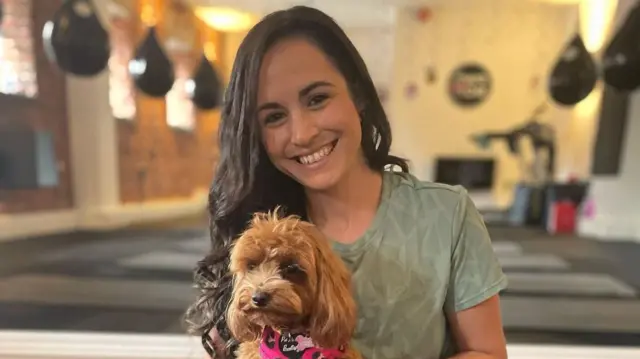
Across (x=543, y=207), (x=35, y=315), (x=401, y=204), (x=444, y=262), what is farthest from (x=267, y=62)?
(x=543, y=207)

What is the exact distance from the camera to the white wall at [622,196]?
4758mm

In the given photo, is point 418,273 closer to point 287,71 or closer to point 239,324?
point 239,324

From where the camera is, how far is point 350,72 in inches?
41.5

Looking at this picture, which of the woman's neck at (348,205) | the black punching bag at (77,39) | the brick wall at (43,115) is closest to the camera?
the woman's neck at (348,205)

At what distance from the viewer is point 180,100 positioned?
7.69 m

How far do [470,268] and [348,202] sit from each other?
0.92ft

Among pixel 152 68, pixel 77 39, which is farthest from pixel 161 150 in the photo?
pixel 77 39

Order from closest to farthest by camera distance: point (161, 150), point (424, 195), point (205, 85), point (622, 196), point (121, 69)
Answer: point (424, 195), point (205, 85), point (622, 196), point (121, 69), point (161, 150)

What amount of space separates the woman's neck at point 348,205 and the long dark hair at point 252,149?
44mm

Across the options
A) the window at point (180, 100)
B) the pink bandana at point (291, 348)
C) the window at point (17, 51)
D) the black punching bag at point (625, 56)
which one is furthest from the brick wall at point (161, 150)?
the pink bandana at point (291, 348)

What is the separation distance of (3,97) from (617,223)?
5.69 m

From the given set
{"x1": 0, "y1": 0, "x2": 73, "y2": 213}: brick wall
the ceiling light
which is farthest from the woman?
the ceiling light

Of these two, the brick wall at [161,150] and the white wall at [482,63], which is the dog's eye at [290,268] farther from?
the white wall at [482,63]

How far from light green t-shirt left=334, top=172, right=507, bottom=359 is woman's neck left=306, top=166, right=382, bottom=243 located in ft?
0.11
